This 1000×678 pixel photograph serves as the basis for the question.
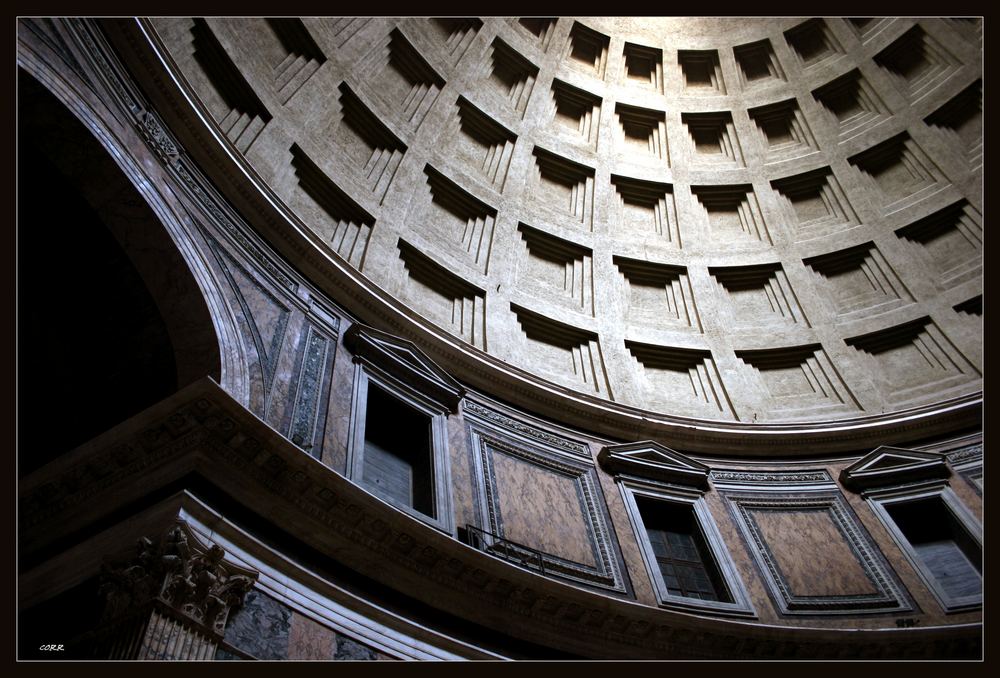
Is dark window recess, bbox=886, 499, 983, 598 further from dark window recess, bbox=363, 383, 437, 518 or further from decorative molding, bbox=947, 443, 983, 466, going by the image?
dark window recess, bbox=363, 383, 437, 518

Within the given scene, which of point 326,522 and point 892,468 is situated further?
point 892,468

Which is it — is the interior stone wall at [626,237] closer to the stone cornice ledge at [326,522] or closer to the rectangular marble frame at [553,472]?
the rectangular marble frame at [553,472]

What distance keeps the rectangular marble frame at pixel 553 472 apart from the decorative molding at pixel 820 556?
2621 millimetres

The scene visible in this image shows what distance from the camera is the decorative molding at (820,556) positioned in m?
11.7

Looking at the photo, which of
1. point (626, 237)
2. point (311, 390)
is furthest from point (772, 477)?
point (311, 390)

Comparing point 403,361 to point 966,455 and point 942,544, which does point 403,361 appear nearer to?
point 942,544

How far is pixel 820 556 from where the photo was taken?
12.7 m

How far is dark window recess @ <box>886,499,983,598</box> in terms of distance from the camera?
12.2 metres

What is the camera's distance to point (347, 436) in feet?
32.9

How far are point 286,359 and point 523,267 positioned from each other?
819 cm

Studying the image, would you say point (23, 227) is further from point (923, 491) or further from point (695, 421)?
point (923, 491)

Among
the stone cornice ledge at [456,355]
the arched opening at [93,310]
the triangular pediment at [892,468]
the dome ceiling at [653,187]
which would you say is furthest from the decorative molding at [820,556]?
the arched opening at [93,310]

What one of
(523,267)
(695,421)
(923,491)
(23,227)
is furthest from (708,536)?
(23,227)

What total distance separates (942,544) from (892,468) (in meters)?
1.54
